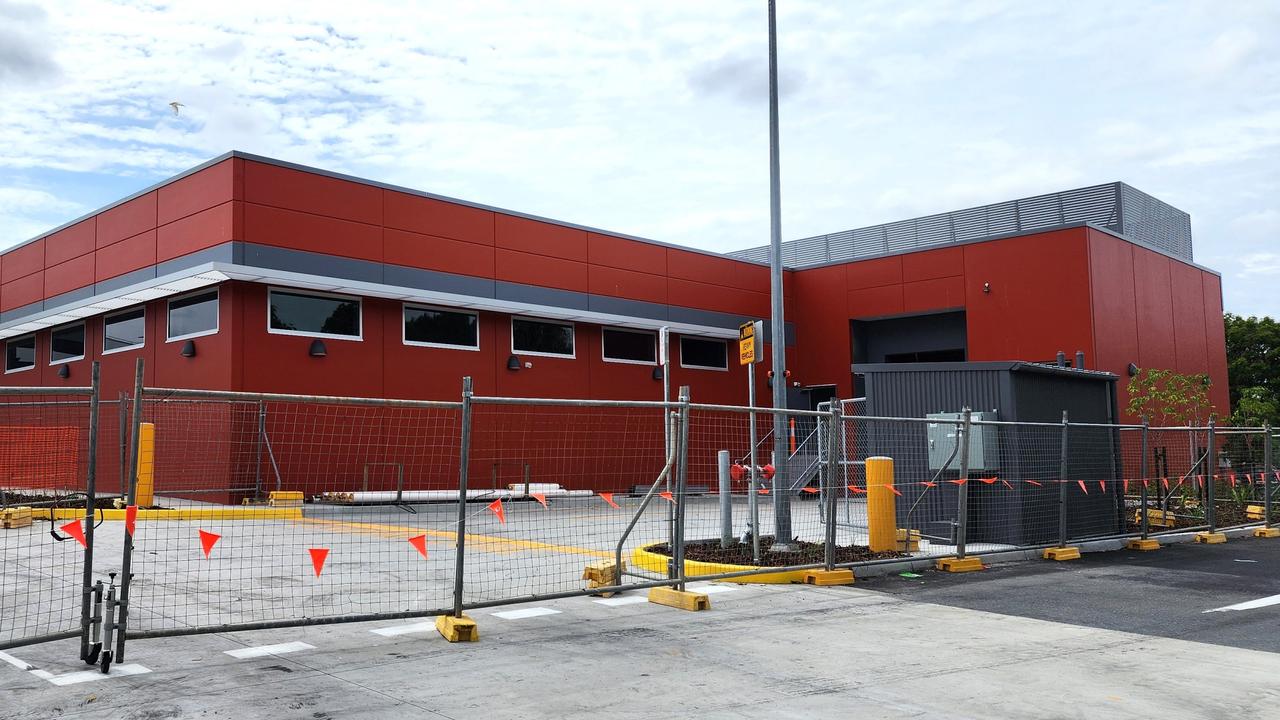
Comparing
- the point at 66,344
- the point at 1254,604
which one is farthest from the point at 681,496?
the point at 66,344

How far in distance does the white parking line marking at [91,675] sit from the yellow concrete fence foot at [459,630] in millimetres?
2043

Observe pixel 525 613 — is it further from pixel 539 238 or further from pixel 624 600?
pixel 539 238

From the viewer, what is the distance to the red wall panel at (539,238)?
23.9 meters

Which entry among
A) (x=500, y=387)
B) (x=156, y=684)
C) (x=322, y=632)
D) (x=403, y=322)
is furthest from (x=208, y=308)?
(x=156, y=684)

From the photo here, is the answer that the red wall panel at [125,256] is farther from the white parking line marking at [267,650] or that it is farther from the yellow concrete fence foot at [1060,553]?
the yellow concrete fence foot at [1060,553]

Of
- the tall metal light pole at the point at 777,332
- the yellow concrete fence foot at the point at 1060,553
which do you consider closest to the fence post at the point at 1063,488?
the yellow concrete fence foot at the point at 1060,553

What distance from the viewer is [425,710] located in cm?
533

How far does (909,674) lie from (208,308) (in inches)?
703

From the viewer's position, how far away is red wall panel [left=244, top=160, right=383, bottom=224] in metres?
19.7

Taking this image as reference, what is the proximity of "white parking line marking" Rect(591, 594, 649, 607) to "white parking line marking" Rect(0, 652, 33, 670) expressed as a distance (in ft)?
15.1

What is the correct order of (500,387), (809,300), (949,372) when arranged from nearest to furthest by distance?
(949,372)
(500,387)
(809,300)

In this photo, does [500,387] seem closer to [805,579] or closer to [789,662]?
[805,579]

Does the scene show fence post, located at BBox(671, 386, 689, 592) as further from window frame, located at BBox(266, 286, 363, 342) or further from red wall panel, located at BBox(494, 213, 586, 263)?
red wall panel, located at BBox(494, 213, 586, 263)

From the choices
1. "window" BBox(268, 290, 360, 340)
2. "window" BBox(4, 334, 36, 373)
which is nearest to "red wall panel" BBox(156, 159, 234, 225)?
"window" BBox(268, 290, 360, 340)
